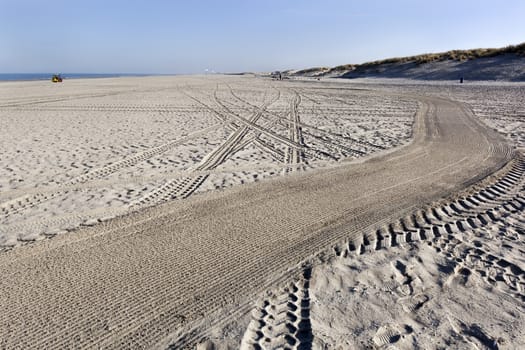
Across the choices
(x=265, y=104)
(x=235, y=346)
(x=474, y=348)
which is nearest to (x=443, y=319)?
(x=474, y=348)

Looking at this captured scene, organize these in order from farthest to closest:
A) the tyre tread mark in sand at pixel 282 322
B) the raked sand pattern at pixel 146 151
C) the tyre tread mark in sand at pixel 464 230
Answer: the raked sand pattern at pixel 146 151 → the tyre tread mark in sand at pixel 464 230 → the tyre tread mark in sand at pixel 282 322

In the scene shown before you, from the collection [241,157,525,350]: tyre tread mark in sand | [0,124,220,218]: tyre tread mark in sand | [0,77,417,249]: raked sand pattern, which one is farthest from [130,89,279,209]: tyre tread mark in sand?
[241,157,525,350]: tyre tread mark in sand

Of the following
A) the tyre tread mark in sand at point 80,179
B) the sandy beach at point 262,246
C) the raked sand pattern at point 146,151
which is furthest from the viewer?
the raked sand pattern at point 146,151

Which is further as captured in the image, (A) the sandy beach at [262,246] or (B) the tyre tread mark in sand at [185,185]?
(B) the tyre tread mark in sand at [185,185]

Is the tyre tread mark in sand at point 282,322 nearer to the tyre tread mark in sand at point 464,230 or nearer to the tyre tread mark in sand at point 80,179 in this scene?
the tyre tread mark in sand at point 464,230

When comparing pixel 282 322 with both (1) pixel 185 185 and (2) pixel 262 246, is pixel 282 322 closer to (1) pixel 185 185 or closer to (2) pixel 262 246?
(2) pixel 262 246

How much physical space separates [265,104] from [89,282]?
16647mm

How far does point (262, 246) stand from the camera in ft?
14.1

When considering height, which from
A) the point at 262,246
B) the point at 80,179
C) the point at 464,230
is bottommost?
the point at 464,230

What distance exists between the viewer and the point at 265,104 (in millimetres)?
19344

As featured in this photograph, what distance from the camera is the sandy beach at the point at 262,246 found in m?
3.04

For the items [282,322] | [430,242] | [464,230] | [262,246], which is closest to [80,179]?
[262,246]

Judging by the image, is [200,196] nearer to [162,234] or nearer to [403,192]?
[162,234]

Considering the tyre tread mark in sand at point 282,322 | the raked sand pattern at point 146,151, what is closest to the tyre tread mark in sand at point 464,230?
the tyre tread mark in sand at point 282,322
